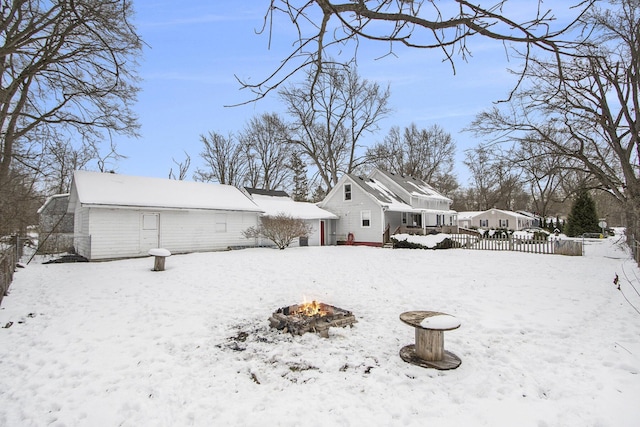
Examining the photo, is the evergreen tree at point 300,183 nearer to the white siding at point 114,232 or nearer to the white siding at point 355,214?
the white siding at point 355,214

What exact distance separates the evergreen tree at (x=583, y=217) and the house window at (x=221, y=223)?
31.4 meters

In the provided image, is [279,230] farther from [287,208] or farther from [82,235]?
[82,235]

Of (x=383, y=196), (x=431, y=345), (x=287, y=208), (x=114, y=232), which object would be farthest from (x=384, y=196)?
(x=431, y=345)

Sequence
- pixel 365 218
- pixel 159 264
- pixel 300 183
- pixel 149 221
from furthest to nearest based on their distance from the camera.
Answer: pixel 300 183
pixel 365 218
pixel 149 221
pixel 159 264

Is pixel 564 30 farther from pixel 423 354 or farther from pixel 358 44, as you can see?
pixel 423 354

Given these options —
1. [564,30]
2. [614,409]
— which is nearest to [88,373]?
[564,30]

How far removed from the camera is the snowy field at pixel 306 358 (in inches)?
137

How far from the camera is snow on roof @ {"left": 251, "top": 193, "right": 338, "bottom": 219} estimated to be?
22.2 metres

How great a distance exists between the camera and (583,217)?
97.2 feet

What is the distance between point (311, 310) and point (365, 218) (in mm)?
17509

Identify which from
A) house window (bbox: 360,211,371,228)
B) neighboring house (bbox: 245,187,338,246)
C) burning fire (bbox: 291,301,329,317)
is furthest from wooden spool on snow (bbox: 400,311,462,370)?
house window (bbox: 360,211,371,228)

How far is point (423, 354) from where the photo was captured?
15.2 ft

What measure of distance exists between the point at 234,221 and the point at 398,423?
709 inches

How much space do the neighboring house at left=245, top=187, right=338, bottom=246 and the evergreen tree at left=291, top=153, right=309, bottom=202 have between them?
45.7 ft
